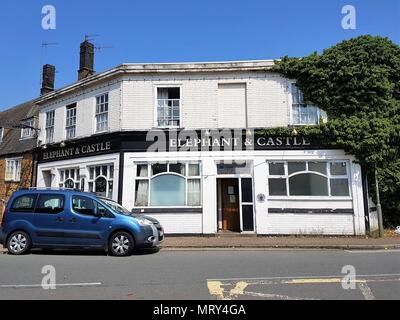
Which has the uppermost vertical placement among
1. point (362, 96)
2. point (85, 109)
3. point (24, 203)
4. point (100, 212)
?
point (85, 109)

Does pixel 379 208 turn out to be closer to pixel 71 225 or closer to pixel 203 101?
pixel 203 101

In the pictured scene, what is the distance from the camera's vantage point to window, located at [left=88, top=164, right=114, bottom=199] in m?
15.8

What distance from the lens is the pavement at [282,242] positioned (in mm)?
11883

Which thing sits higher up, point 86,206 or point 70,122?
point 70,122

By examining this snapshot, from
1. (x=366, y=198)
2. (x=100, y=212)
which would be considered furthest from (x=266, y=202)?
(x=100, y=212)

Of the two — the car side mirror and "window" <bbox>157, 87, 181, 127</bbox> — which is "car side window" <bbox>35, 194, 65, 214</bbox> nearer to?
the car side mirror

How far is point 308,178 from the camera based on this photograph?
14922mm

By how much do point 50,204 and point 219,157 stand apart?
22.7 feet

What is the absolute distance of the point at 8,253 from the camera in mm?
11164

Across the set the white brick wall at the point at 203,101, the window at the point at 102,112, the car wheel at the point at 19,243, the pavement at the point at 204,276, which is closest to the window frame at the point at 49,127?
the window at the point at 102,112
